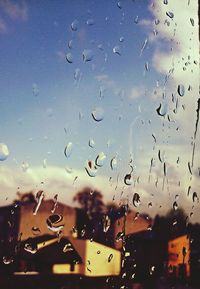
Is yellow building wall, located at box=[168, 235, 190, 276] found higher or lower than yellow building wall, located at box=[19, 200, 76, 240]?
lower

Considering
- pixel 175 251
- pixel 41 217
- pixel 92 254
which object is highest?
pixel 41 217

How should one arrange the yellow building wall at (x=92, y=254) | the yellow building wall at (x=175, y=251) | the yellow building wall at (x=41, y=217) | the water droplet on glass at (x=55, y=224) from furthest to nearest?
the yellow building wall at (x=92, y=254) < the yellow building wall at (x=175, y=251) < the yellow building wall at (x=41, y=217) < the water droplet on glass at (x=55, y=224)

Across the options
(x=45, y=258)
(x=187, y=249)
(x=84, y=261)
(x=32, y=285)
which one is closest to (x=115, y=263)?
(x=84, y=261)

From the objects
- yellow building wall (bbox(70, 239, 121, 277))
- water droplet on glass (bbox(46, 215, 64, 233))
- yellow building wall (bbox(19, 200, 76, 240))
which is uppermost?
yellow building wall (bbox(19, 200, 76, 240))

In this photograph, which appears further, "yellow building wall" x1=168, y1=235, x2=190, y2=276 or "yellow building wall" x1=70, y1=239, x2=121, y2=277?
"yellow building wall" x1=70, y1=239, x2=121, y2=277

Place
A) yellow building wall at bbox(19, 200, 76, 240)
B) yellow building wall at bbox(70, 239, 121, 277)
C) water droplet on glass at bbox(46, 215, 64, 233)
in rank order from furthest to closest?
yellow building wall at bbox(70, 239, 121, 277)
yellow building wall at bbox(19, 200, 76, 240)
water droplet on glass at bbox(46, 215, 64, 233)

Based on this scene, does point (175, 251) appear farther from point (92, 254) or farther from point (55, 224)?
point (55, 224)

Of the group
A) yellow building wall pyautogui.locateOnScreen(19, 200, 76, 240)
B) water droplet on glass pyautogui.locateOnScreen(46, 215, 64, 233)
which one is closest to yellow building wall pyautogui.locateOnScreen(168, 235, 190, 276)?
yellow building wall pyautogui.locateOnScreen(19, 200, 76, 240)

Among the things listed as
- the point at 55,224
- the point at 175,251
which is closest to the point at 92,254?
the point at 175,251

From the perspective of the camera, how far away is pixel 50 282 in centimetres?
991

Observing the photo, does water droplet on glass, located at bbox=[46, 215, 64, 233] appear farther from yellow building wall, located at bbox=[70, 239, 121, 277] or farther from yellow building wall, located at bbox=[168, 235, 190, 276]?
yellow building wall, located at bbox=[70, 239, 121, 277]

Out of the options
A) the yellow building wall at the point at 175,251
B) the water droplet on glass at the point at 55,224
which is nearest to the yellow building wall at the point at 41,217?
the yellow building wall at the point at 175,251

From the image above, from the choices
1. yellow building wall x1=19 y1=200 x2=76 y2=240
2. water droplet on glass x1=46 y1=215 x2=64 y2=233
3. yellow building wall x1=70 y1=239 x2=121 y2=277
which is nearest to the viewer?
water droplet on glass x1=46 y1=215 x2=64 y2=233

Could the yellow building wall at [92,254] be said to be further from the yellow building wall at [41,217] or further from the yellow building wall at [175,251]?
the yellow building wall at [175,251]
